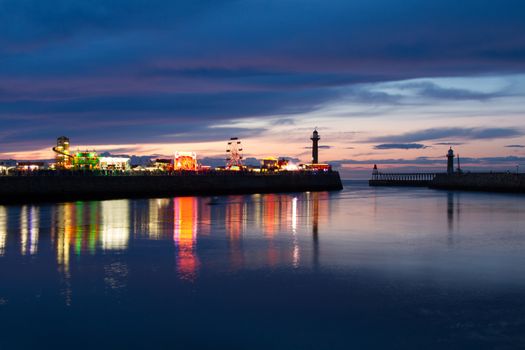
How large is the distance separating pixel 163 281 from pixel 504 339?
34.9 feet

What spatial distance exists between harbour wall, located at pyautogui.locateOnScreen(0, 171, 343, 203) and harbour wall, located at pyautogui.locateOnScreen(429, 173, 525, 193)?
851 inches

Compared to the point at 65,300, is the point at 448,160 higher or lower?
higher

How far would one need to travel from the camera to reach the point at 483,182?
91000 millimetres

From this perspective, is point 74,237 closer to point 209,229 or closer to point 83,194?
point 209,229

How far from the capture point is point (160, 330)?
13.1 metres

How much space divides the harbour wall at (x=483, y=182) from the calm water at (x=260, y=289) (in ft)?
187

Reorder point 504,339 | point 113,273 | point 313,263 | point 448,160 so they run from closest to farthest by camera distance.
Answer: point 504,339, point 113,273, point 313,263, point 448,160

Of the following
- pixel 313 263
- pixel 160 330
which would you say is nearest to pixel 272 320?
pixel 160 330

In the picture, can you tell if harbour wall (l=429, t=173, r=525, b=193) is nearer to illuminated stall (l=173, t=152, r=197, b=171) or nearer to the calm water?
illuminated stall (l=173, t=152, r=197, b=171)

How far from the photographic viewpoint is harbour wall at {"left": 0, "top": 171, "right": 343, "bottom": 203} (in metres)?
59.0

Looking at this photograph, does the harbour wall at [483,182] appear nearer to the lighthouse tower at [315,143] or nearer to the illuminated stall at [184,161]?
the lighthouse tower at [315,143]

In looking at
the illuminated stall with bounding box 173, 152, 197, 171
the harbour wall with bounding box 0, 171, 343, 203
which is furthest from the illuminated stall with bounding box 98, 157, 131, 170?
the harbour wall with bounding box 0, 171, 343, 203

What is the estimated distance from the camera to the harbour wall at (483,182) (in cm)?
8369

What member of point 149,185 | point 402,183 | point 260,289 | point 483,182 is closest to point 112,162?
point 149,185
